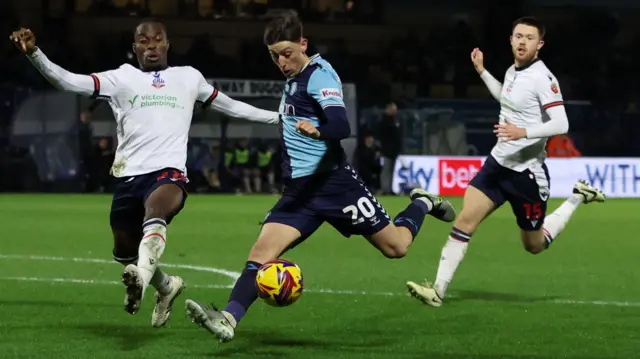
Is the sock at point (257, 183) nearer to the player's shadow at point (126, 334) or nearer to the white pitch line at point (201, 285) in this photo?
the white pitch line at point (201, 285)

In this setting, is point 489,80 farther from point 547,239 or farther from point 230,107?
point 230,107

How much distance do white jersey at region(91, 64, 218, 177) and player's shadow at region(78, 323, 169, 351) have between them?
998 millimetres

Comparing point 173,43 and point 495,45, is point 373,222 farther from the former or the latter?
point 495,45

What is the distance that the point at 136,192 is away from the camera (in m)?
7.33

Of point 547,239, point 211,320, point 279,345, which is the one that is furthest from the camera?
point 547,239

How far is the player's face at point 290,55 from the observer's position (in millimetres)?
6707

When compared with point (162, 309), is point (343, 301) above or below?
below

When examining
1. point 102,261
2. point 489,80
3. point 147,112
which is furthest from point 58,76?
point 102,261

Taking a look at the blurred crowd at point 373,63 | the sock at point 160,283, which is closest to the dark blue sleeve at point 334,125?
the sock at point 160,283

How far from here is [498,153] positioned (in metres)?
9.08

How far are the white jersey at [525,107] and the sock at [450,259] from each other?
0.67 meters

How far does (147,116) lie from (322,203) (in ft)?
4.52

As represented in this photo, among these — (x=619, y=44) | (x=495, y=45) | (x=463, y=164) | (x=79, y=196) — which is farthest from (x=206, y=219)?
(x=619, y=44)

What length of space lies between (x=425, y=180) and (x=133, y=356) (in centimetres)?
2135
